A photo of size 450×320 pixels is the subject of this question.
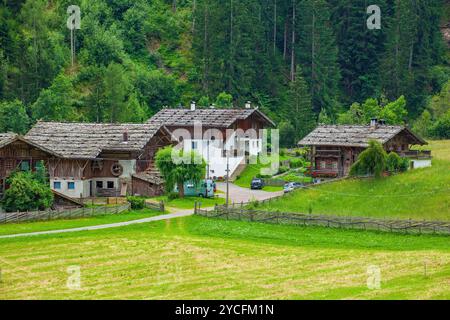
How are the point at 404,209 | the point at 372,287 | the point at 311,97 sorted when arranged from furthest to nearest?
the point at 311,97 < the point at 404,209 < the point at 372,287

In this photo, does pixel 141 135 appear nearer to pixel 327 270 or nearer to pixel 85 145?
pixel 85 145

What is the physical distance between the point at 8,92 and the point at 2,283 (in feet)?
221

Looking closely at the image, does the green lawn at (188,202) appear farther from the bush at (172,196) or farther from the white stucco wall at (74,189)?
the white stucco wall at (74,189)

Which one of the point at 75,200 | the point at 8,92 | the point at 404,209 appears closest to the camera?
the point at 404,209

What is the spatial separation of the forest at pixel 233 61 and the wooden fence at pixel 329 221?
1583 inches

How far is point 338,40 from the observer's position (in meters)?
150

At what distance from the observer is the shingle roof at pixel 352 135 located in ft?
316

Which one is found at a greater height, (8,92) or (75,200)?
(8,92)

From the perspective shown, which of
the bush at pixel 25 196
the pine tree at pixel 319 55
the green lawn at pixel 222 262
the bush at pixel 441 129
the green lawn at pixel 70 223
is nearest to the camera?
the green lawn at pixel 222 262

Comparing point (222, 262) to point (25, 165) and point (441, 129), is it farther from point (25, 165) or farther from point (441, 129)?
point (441, 129)

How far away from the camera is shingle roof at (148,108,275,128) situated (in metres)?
108

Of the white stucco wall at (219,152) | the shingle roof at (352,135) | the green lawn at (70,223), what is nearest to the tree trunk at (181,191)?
the green lawn at (70,223)

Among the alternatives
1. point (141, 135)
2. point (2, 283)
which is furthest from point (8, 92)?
point (2, 283)

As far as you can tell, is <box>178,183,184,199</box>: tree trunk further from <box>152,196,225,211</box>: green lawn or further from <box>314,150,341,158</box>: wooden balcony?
<box>314,150,341,158</box>: wooden balcony
